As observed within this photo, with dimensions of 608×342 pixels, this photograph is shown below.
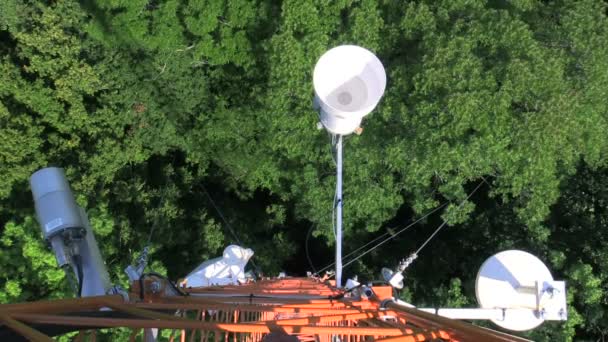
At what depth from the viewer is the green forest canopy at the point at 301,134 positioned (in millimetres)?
9000

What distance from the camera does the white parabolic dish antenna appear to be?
6121 millimetres

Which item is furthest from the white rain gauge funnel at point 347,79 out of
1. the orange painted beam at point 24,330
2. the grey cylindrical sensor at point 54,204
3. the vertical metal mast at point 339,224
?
the orange painted beam at point 24,330

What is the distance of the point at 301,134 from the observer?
10656 mm

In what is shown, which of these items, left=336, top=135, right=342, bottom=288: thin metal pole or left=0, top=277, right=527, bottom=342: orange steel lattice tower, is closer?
left=0, top=277, right=527, bottom=342: orange steel lattice tower

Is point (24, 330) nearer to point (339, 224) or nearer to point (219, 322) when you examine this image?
point (219, 322)

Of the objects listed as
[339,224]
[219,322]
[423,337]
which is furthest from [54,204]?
[423,337]

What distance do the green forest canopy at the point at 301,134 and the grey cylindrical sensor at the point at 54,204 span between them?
475 cm

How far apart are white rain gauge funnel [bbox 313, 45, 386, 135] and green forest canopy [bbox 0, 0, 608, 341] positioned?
7.25 feet

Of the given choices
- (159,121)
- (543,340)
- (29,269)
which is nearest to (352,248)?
(543,340)

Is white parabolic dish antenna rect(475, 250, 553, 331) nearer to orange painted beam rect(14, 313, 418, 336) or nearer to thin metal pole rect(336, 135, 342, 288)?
thin metal pole rect(336, 135, 342, 288)


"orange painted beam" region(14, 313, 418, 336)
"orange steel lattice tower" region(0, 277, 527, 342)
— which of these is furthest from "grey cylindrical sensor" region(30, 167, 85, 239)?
"orange painted beam" region(14, 313, 418, 336)

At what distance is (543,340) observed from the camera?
10.8m

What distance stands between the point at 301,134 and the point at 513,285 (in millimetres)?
5300

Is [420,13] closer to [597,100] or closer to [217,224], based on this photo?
[597,100]
